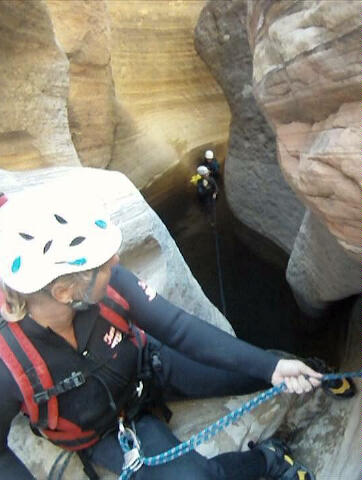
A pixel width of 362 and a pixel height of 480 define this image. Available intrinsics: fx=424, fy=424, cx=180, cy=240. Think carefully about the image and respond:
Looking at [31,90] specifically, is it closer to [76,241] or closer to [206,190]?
[76,241]

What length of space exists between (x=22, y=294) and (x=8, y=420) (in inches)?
14.5

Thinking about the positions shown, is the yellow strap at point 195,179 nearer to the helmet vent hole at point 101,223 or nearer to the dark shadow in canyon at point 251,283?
the dark shadow in canyon at point 251,283

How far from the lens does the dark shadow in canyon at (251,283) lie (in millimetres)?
3125

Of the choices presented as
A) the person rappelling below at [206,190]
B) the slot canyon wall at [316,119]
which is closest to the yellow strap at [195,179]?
the person rappelling below at [206,190]

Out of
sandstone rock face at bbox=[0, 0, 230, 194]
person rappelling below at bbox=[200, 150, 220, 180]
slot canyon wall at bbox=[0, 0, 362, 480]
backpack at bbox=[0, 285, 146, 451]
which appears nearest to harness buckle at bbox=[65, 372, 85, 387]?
backpack at bbox=[0, 285, 146, 451]

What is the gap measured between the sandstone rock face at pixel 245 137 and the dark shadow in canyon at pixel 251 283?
0.25 meters

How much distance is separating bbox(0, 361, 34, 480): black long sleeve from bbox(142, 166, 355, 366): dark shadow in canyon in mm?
2058

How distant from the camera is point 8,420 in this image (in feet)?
4.04

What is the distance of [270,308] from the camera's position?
12.1 feet

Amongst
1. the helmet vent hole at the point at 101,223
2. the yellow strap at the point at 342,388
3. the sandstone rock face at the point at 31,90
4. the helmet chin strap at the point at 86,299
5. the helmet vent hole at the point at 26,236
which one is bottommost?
the yellow strap at the point at 342,388

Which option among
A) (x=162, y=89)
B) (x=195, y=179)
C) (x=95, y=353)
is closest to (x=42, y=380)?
(x=95, y=353)

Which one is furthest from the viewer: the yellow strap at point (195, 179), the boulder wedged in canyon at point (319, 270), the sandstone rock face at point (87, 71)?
the yellow strap at point (195, 179)

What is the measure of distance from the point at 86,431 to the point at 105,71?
15.2 ft

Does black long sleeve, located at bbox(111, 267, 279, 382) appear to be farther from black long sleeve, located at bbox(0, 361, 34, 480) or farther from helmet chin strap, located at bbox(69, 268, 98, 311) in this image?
black long sleeve, located at bbox(0, 361, 34, 480)
